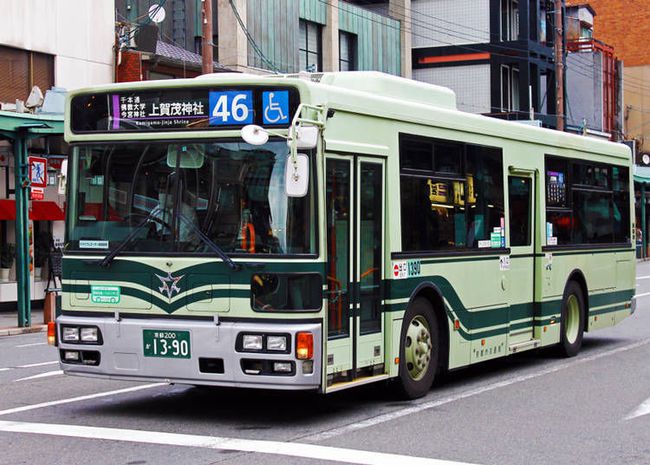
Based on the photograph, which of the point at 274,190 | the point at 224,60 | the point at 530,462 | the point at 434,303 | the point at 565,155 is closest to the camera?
the point at 530,462

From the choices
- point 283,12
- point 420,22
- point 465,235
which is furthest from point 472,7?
point 465,235

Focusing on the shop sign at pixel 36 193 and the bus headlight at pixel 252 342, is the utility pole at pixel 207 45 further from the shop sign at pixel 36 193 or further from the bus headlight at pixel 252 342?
the bus headlight at pixel 252 342

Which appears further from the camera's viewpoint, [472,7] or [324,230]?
[472,7]

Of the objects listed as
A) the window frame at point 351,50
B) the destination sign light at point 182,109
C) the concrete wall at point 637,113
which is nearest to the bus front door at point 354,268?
the destination sign light at point 182,109

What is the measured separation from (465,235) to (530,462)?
4.38 meters

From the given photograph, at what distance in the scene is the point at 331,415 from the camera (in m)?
10.3

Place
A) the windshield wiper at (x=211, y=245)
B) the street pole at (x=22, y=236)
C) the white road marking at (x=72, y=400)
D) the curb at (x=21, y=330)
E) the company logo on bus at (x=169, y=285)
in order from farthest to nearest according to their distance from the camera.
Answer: the street pole at (x=22, y=236) < the curb at (x=21, y=330) < the white road marking at (x=72, y=400) < the company logo on bus at (x=169, y=285) < the windshield wiper at (x=211, y=245)

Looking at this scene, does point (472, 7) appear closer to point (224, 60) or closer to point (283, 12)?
point (283, 12)

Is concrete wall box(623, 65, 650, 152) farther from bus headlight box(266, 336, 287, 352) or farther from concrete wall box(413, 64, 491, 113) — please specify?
bus headlight box(266, 336, 287, 352)

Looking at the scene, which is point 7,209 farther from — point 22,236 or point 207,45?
point 207,45

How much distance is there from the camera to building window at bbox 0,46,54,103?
87.5 ft

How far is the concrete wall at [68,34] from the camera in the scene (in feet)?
88.2

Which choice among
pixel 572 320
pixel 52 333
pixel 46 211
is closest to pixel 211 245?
pixel 52 333

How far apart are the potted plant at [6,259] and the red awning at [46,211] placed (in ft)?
3.25
